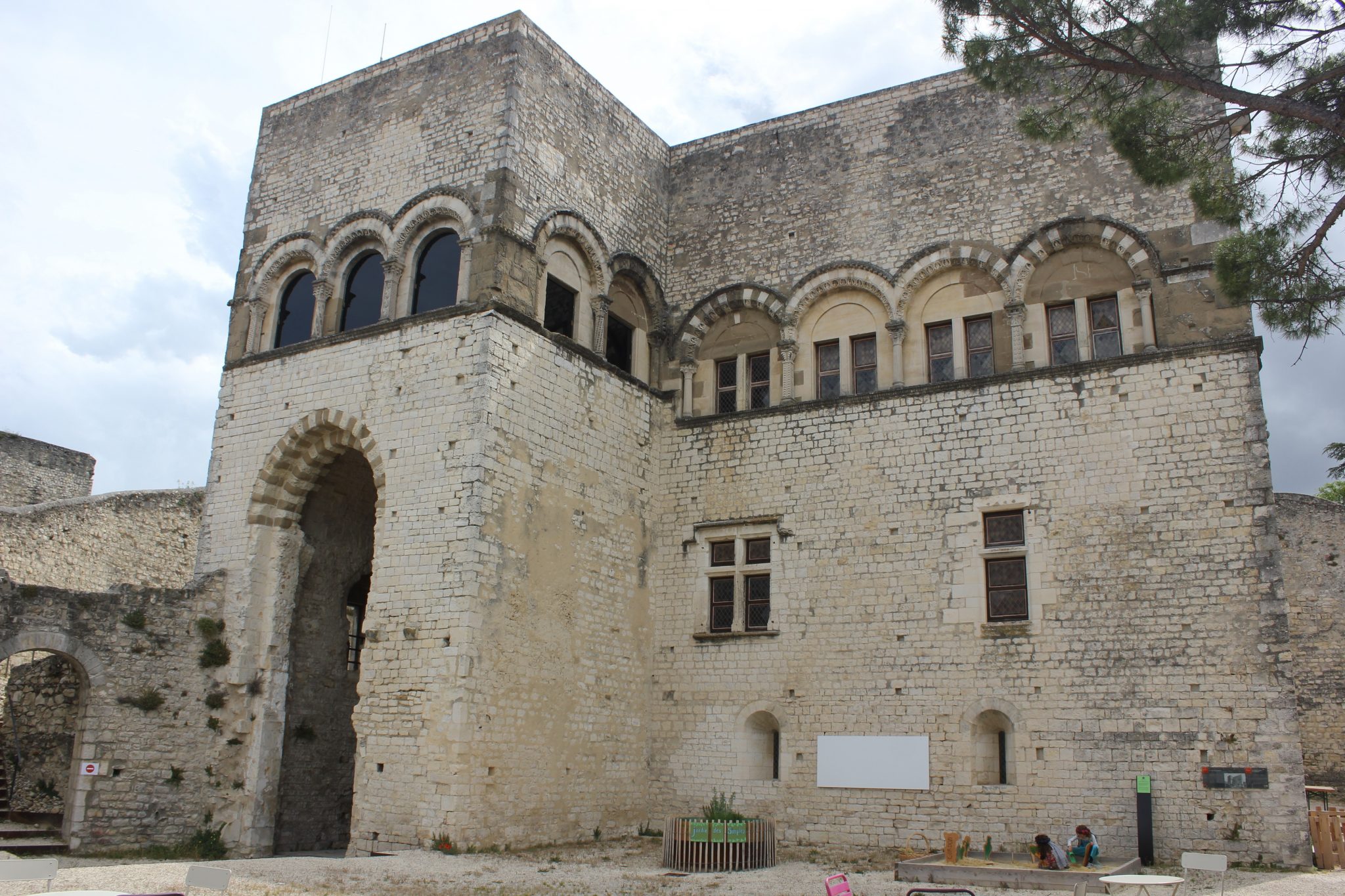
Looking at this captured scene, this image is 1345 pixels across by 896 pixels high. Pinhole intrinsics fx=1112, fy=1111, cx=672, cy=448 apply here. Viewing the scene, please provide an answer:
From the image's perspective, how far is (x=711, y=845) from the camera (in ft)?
38.3

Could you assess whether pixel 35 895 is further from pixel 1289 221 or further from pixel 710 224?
pixel 710 224

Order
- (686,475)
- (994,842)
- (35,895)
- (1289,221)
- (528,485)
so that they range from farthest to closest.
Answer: (686,475), (528,485), (994,842), (1289,221), (35,895)

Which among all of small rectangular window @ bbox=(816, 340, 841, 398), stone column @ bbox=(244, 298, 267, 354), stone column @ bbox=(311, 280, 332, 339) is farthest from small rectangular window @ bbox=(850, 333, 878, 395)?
stone column @ bbox=(244, 298, 267, 354)

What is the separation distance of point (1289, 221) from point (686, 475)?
8.73 meters

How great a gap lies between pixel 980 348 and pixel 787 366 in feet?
8.87

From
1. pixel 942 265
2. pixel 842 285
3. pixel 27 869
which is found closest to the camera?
pixel 27 869

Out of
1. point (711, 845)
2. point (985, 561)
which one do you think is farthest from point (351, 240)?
point (985, 561)

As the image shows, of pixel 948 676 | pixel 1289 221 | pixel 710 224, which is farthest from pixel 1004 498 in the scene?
pixel 710 224

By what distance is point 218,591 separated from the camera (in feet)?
48.3

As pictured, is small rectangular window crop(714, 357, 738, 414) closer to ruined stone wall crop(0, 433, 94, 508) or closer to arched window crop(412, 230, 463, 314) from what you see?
arched window crop(412, 230, 463, 314)

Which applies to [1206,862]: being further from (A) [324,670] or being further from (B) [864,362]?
(A) [324,670]

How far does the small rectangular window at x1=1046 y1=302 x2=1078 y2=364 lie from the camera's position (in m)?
14.4

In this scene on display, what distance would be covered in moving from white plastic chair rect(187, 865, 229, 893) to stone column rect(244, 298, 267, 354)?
30.9ft

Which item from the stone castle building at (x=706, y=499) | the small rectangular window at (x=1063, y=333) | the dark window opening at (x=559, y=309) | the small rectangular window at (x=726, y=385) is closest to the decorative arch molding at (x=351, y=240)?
the stone castle building at (x=706, y=499)
